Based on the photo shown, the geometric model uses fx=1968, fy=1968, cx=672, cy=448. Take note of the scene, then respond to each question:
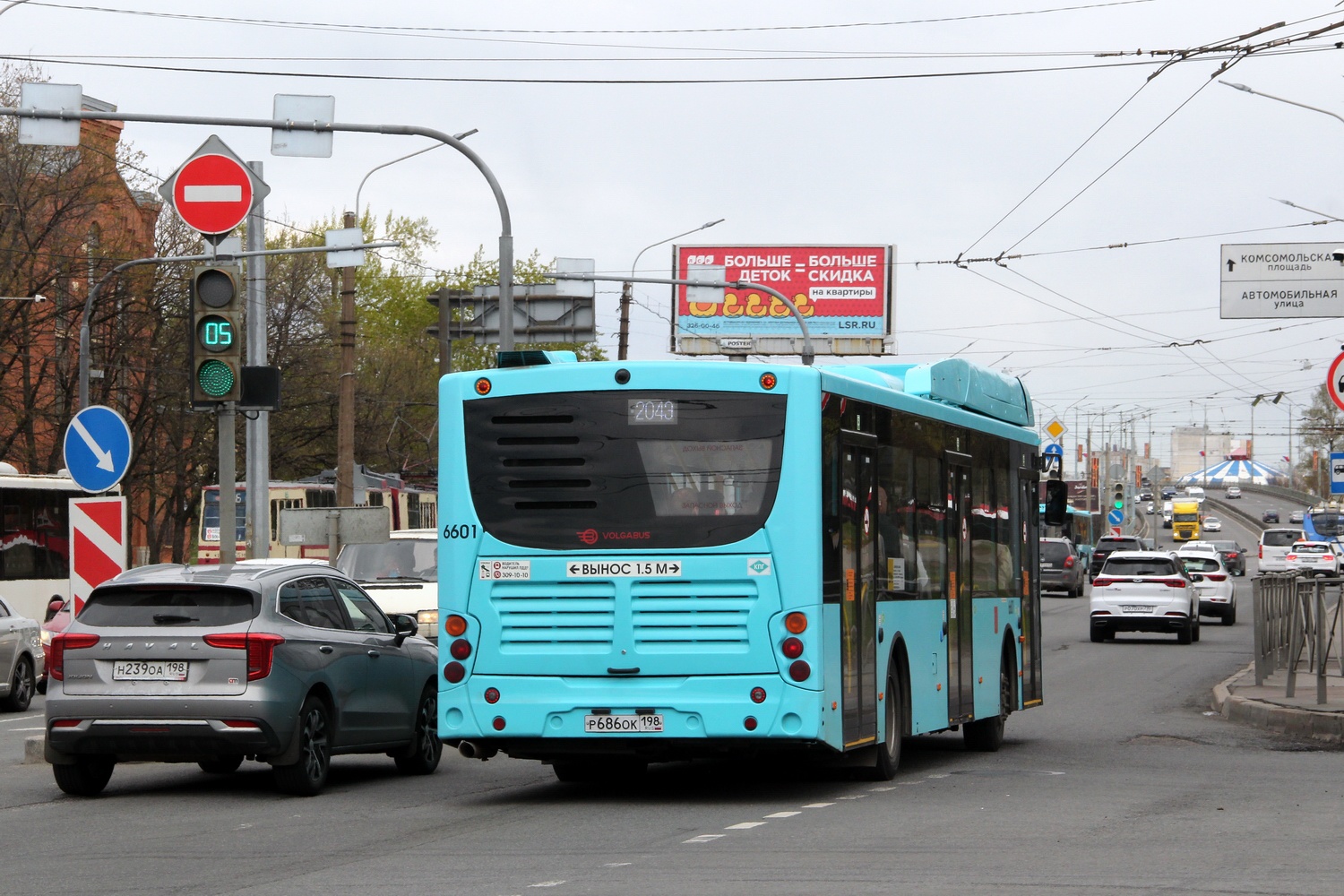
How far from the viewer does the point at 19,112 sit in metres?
18.2

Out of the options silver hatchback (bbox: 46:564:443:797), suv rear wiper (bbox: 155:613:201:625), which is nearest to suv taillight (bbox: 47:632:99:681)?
silver hatchback (bbox: 46:564:443:797)

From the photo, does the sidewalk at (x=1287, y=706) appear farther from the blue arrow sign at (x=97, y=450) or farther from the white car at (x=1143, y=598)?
the white car at (x=1143, y=598)

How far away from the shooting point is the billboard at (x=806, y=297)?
210 ft

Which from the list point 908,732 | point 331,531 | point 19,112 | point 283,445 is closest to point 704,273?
point 283,445

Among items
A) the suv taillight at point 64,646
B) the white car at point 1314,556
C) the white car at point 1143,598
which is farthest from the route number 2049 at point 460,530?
the white car at point 1314,556

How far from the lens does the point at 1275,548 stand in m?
73.7

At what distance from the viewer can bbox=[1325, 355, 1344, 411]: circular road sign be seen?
20875 millimetres

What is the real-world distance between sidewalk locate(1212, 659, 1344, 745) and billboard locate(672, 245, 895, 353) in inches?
1560

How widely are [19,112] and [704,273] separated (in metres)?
40.9

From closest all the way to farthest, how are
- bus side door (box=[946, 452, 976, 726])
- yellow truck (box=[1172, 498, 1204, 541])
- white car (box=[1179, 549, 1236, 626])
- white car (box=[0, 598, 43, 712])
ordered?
1. bus side door (box=[946, 452, 976, 726])
2. white car (box=[0, 598, 43, 712])
3. white car (box=[1179, 549, 1236, 626])
4. yellow truck (box=[1172, 498, 1204, 541])

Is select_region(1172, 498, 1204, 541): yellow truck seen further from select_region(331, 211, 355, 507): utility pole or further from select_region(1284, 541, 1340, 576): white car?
select_region(331, 211, 355, 507): utility pole

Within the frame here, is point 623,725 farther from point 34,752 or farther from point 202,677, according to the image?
point 34,752

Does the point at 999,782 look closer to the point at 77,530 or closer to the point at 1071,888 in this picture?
the point at 1071,888

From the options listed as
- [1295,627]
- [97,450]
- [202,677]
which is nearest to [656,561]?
[202,677]
